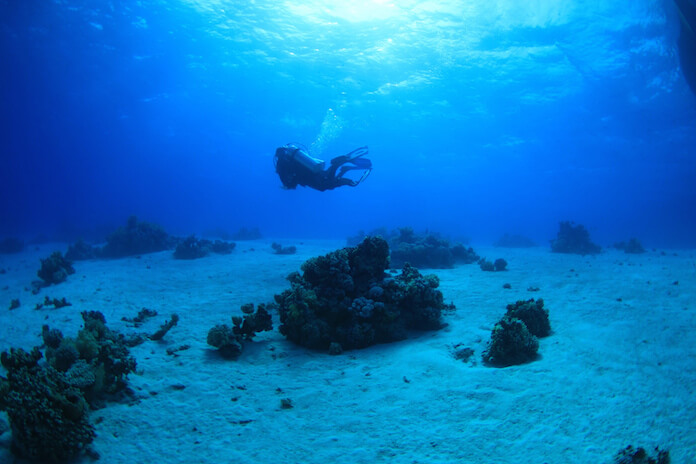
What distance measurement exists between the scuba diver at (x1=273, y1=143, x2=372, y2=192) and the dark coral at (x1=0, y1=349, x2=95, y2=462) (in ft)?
29.8

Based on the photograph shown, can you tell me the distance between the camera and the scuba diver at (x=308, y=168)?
471 inches

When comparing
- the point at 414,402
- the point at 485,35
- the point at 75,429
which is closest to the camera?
the point at 75,429

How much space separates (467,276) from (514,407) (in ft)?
31.4

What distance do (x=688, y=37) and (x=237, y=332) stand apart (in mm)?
28183

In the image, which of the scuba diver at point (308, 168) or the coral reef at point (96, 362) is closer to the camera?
the coral reef at point (96, 362)

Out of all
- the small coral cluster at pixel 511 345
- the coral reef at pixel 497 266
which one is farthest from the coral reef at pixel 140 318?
the coral reef at pixel 497 266

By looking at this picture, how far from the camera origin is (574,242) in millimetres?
23328

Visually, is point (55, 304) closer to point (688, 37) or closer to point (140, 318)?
point (140, 318)

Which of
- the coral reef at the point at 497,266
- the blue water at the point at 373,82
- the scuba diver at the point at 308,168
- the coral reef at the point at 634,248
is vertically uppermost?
the blue water at the point at 373,82

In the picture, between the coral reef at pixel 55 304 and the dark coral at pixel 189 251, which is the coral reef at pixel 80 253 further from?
the coral reef at pixel 55 304

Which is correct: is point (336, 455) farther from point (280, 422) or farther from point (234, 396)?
point (234, 396)

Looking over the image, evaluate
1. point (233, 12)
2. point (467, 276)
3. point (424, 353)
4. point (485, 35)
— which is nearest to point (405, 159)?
point (485, 35)

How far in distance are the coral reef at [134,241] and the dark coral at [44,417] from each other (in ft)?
60.9

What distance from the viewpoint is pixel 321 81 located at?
39.6 meters
